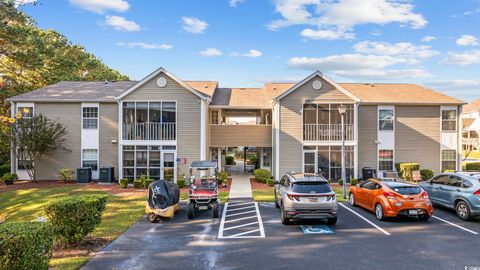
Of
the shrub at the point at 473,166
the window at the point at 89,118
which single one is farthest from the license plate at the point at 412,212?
the shrub at the point at 473,166

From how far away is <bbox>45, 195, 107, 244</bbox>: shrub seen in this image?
8.98 metres

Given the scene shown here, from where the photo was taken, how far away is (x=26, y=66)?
27656 millimetres

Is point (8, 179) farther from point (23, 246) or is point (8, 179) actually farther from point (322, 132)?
point (322, 132)

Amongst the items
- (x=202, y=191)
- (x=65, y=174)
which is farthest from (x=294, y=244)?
(x=65, y=174)

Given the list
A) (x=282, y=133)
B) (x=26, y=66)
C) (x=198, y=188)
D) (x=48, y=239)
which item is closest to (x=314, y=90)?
(x=282, y=133)

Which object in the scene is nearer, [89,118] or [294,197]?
[294,197]

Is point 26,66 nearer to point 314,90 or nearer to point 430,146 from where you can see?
point 314,90

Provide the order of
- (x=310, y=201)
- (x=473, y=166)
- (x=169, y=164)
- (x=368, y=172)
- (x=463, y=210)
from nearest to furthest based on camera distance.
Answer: (x=310, y=201) < (x=463, y=210) < (x=169, y=164) < (x=368, y=172) < (x=473, y=166)

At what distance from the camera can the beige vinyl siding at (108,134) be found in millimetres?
23062

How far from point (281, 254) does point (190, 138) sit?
1414 centimetres

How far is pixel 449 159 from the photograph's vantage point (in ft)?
78.5

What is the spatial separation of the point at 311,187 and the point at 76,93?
780 inches

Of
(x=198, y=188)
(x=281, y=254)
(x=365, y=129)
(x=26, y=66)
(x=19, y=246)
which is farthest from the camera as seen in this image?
(x=26, y=66)

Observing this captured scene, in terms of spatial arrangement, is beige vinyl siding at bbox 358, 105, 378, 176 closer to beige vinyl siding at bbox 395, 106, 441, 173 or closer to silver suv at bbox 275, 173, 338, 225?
beige vinyl siding at bbox 395, 106, 441, 173
